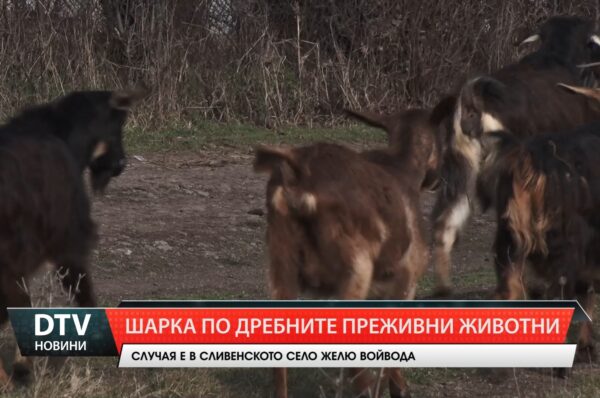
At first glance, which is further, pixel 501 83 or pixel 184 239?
pixel 184 239

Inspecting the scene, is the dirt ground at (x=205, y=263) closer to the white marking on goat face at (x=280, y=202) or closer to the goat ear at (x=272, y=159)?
the white marking on goat face at (x=280, y=202)

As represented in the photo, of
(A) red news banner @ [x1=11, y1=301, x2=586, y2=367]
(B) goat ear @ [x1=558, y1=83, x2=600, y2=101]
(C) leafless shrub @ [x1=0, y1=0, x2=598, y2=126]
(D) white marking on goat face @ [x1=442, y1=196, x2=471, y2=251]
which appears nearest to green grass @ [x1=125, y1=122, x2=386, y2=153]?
(C) leafless shrub @ [x1=0, y1=0, x2=598, y2=126]

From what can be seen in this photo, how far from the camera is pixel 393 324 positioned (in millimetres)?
7219

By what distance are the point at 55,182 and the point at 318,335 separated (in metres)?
1.71

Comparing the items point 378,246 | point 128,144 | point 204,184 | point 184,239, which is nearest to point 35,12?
point 128,144

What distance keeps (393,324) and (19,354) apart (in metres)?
1.92

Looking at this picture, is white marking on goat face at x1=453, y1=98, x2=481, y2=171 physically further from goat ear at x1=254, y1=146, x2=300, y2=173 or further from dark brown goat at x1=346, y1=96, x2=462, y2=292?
goat ear at x1=254, y1=146, x2=300, y2=173

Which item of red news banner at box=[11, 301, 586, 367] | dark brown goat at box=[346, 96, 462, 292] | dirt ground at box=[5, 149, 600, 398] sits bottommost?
dirt ground at box=[5, 149, 600, 398]

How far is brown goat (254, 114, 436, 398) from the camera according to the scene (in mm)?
7016

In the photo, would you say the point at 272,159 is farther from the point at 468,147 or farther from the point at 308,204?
the point at 468,147

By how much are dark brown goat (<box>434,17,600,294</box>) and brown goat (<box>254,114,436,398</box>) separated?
1785mm

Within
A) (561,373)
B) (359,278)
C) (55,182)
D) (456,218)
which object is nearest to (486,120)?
(456,218)

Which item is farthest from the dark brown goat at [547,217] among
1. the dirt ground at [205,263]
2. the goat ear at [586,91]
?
the goat ear at [586,91]

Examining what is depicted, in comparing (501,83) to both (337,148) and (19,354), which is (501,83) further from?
(19,354)
